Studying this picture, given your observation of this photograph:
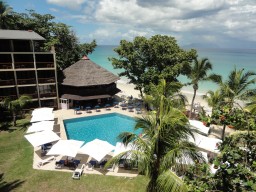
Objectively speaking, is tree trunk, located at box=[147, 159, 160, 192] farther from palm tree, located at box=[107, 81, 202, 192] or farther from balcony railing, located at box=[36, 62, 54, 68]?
balcony railing, located at box=[36, 62, 54, 68]

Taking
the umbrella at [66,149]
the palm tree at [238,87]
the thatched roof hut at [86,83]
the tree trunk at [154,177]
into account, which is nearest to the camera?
the tree trunk at [154,177]

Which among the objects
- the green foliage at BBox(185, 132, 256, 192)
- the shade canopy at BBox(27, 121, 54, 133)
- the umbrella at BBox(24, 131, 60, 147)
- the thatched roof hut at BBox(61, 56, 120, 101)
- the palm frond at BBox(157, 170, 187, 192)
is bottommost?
the shade canopy at BBox(27, 121, 54, 133)

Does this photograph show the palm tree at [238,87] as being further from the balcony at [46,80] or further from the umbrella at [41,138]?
the balcony at [46,80]

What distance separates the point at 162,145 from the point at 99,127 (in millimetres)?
18543

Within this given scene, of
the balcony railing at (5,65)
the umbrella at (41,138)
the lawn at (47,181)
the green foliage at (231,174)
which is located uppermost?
the green foliage at (231,174)

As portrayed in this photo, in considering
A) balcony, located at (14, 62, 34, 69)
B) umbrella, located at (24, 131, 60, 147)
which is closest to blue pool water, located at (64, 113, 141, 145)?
umbrella, located at (24, 131, 60, 147)

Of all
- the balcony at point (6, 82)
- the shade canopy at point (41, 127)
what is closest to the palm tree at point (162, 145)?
the shade canopy at point (41, 127)

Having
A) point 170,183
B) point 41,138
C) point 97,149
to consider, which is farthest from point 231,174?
point 41,138

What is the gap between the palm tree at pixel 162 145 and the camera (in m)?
6.12

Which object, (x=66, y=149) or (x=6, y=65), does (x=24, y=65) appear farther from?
(x=66, y=149)

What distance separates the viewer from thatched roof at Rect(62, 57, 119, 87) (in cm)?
2854

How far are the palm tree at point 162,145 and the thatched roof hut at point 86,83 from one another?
22.5 meters

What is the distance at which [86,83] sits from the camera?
28391 millimetres

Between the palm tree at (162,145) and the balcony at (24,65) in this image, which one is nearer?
the palm tree at (162,145)
